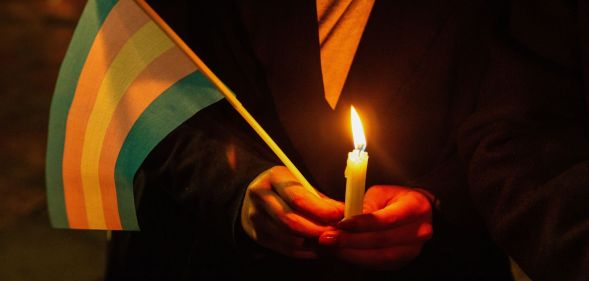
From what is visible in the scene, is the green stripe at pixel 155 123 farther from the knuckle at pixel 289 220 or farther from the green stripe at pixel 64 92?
the knuckle at pixel 289 220

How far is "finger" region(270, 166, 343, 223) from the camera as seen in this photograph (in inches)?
41.3

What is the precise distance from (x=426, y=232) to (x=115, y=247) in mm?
660

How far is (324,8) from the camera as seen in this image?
129 centimetres

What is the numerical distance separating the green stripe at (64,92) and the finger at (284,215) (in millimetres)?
310

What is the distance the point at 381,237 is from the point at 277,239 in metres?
0.18

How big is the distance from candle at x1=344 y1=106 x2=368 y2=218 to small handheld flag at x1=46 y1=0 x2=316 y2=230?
4.3 inches

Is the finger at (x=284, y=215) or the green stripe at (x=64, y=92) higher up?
the green stripe at (x=64, y=92)

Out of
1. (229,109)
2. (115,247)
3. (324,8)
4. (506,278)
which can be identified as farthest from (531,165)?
(115,247)

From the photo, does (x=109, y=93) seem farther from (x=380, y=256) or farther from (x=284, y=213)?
(x=380, y=256)

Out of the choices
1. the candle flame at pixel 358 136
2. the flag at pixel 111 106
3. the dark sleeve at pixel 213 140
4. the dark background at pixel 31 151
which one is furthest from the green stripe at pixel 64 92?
the dark background at pixel 31 151

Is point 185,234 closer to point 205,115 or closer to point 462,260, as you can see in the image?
point 205,115

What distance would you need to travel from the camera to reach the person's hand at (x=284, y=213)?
1058 mm

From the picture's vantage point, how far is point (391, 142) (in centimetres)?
132

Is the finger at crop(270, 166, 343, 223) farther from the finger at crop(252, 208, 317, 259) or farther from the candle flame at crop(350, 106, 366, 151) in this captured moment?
the candle flame at crop(350, 106, 366, 151)
